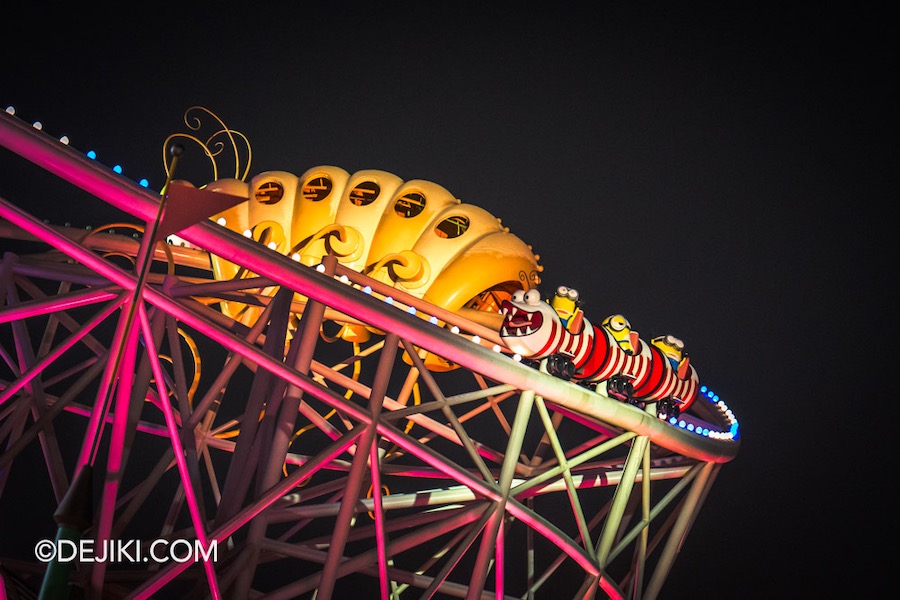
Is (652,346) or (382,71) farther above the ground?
(382,71)

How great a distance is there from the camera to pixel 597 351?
28.9ft

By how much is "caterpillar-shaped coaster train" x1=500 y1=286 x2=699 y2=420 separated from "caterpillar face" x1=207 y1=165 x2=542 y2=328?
152 centimetres

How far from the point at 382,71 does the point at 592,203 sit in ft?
14.6

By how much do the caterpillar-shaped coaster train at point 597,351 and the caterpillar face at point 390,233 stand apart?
1520 millimetres

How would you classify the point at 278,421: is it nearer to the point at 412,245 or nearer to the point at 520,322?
the point at 520,322

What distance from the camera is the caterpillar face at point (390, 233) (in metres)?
10.2

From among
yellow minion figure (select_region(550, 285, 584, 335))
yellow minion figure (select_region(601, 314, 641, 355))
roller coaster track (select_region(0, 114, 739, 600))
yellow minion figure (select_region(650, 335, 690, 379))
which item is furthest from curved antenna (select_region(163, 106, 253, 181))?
yellow minion figure (select_region(650, 335, 690, 379))

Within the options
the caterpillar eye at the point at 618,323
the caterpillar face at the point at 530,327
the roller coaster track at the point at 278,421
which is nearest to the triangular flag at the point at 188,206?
the roller coaster track at the point at 278,421

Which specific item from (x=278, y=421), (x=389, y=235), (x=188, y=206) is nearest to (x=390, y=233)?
(x=389, y=235)

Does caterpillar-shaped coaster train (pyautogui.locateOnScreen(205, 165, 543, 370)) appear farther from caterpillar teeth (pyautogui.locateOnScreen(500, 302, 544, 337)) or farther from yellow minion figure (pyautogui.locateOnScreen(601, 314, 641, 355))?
caterpillar teeth (pyautogui.locateOnScreen(500, 302, 544, 337))

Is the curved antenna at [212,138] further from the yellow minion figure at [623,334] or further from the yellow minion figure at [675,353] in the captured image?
the yellow minion figure at [675,353]

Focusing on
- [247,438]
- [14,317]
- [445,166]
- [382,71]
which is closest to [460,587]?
[247,438]

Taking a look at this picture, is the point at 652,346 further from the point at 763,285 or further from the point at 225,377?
the point at 763,285

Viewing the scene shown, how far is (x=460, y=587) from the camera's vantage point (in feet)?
37.6
